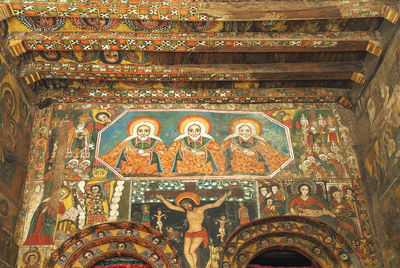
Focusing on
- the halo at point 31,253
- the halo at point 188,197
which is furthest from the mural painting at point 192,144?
the halo at point 31,253

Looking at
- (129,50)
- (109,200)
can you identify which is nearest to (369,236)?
(109,200)

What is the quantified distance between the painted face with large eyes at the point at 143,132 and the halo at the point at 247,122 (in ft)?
5.79

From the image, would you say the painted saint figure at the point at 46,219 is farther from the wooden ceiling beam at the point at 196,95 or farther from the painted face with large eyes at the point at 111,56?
the painted face with large eyes at the point at 111,56

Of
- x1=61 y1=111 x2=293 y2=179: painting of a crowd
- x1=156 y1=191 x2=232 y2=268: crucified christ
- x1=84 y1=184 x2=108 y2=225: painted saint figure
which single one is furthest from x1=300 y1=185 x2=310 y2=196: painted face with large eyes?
x1=84 y1=184 x2=108 y2=225: painted saint figure

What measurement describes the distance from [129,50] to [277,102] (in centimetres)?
345

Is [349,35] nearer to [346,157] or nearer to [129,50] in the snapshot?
[346,157]

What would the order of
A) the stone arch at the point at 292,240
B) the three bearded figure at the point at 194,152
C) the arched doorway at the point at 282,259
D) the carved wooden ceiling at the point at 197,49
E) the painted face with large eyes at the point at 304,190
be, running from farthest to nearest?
the arched doorway at the point at 282,259, the three bearded figure at the point at 194,152, the painted face with large eyes at the point at 304,190, the stone arch at the point at 292,240, the carved wooden ceiling at the point at 197,49

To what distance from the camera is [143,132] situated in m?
9.33

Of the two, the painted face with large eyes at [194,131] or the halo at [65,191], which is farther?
the painted face with large eyes at [194,131]

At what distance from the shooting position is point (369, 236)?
8172 mm

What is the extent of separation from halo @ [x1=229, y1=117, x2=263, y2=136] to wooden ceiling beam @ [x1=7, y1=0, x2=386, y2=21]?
2.40m

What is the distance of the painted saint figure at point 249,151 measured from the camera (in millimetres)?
8914

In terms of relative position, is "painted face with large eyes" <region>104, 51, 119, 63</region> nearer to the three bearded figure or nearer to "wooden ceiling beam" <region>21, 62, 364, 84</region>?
"wooden ceiling beam" <region>21, 62, 364, 84</region>

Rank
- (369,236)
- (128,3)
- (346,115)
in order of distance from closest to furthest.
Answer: (128,3)
(369,236)
(346,115)
